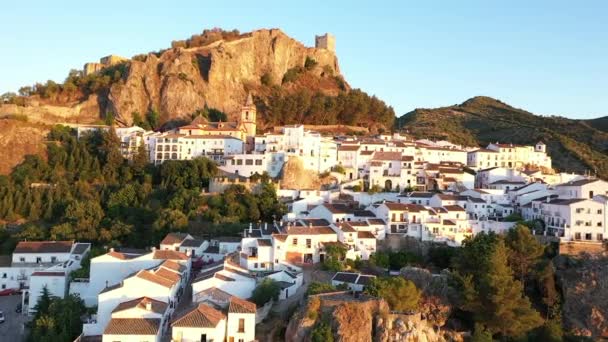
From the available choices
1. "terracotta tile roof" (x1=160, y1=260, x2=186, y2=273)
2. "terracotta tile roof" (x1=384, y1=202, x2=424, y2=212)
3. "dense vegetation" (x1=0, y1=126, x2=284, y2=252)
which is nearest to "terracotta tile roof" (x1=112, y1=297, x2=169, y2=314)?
"terracotta tile roof" (x1=160, y1=260, x2=186, y2=273)

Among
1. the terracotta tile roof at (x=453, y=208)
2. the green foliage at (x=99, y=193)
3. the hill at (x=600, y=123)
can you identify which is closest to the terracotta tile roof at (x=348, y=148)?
the green foliage at (x=99, y=193)

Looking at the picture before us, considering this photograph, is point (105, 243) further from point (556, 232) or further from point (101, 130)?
point (556, 232)

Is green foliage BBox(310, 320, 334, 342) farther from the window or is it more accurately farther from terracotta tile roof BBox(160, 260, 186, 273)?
terracotta tile roof BBox(160, 260, 186, 273)

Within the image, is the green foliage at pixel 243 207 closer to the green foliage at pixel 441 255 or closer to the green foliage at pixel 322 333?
the green foliage at pixel 441 255

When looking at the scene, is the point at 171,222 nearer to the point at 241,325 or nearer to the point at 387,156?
the point at 241,325

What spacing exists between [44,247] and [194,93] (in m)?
30.1

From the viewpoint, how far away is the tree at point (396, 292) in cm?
2367

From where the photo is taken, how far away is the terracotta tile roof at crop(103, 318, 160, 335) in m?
21.1

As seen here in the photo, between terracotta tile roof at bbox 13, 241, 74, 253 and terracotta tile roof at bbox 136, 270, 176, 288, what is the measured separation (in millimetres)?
9581

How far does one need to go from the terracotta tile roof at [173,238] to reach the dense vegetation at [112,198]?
5.91ft

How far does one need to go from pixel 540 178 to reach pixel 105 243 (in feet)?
106

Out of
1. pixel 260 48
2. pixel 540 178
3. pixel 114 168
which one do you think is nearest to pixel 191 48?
pixel 260 48

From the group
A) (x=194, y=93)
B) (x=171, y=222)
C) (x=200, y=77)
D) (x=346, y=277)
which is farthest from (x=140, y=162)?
(x=346, y=277)

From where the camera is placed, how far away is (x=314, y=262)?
97.0 ft
